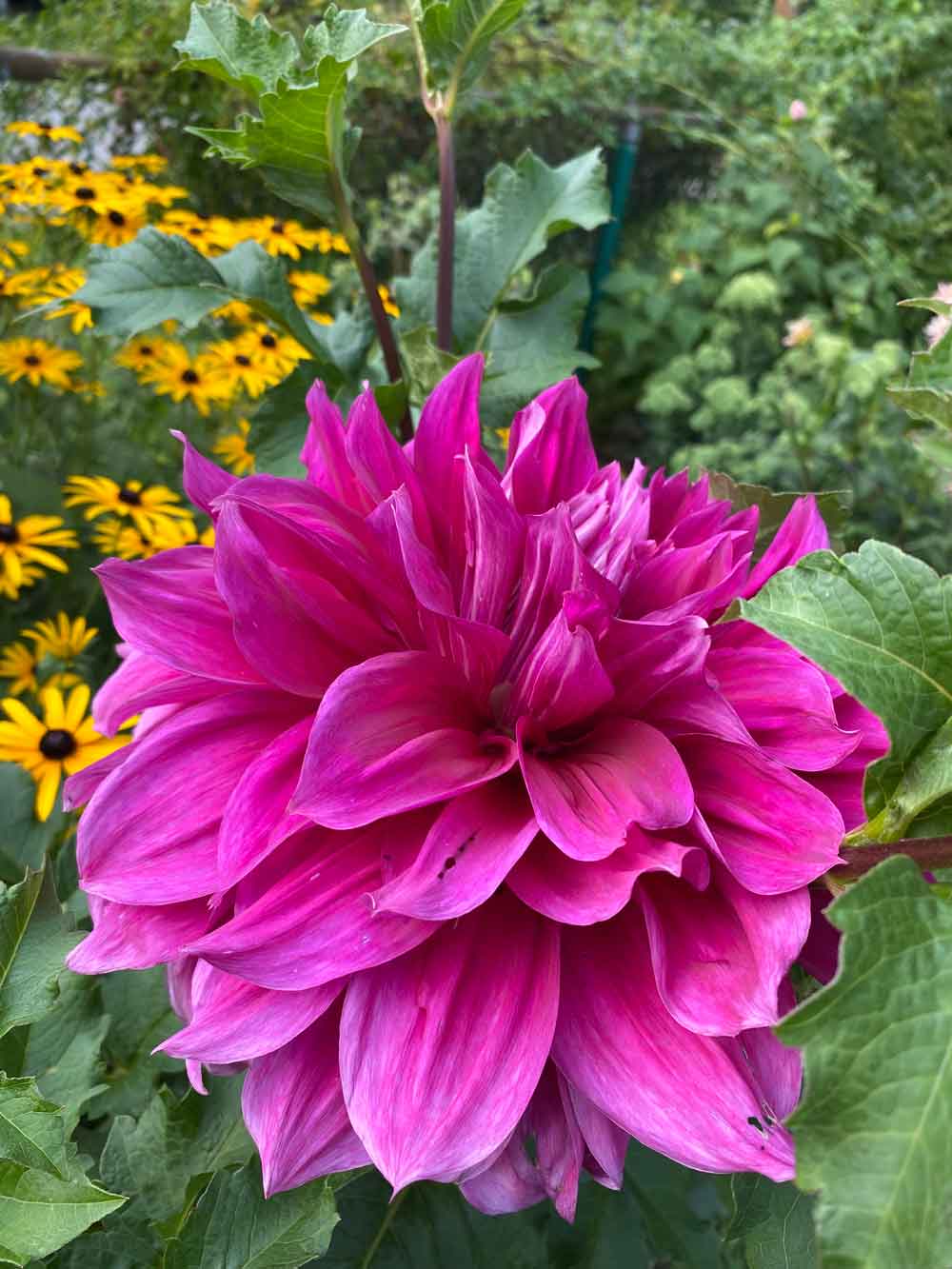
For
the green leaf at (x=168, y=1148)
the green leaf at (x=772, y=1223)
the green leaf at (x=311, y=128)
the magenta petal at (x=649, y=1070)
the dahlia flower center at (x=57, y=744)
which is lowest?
the dahlia flower center at (x=57, y=744)

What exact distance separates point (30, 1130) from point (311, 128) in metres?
0.47

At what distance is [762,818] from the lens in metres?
0.36

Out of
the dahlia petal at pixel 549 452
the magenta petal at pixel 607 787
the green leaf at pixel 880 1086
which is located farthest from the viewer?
the dahlia petal at pixel 549 452

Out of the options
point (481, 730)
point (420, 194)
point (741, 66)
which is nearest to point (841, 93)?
point (741, 66)

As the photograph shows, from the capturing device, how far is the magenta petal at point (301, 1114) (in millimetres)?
338

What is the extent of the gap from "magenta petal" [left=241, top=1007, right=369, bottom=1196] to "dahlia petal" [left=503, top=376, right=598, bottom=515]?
0.21 meters

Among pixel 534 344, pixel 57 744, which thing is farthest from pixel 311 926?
pixel 57 744

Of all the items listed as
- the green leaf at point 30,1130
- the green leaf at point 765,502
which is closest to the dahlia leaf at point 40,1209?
the green leaf at point 30,1130

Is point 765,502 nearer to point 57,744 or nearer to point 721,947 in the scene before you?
point 721,947

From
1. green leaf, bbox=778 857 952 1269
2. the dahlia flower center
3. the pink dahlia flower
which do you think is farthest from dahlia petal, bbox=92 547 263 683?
the dahlia flower center

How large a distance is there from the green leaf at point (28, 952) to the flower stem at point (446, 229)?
0.39 metres

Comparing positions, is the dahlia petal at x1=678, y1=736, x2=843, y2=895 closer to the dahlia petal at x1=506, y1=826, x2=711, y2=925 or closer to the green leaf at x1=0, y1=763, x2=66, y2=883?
the dahlia petal at x1=506, y1=826, x2=711, y2=925

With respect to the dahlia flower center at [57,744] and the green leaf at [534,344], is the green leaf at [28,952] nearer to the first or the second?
the green leaf at [534,344]

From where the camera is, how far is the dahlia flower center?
36.2 inches
